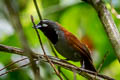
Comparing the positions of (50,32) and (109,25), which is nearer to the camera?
(109,25)

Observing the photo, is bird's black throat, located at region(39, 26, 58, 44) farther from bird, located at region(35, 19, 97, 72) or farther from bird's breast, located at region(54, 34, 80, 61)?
bird's breast, located at region(54, 34, 80, 61)

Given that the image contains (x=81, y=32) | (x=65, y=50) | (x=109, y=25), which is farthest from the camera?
(x=81, y=32)

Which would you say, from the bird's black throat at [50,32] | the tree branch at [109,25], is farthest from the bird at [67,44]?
the tree branch at [109,25]

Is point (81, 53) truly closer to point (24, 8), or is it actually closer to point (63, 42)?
point (63, 42)

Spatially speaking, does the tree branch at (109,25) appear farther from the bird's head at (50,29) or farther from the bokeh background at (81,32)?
the bird's head at (50,29)

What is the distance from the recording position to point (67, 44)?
3057 mm

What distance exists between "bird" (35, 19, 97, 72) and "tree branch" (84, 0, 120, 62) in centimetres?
104

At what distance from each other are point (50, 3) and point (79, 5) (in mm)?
1256

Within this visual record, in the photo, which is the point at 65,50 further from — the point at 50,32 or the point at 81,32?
the point at 81,32

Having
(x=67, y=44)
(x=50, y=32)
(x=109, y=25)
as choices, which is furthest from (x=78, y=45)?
(x=109, y=25)

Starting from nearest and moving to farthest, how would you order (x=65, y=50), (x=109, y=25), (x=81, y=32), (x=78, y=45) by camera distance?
(x=109, y=25), (x=65, y=50), (x=78, y=45), (x=81, y=32)

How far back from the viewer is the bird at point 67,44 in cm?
302

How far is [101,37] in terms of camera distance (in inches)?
122

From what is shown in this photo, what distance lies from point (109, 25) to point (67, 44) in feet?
3.90
